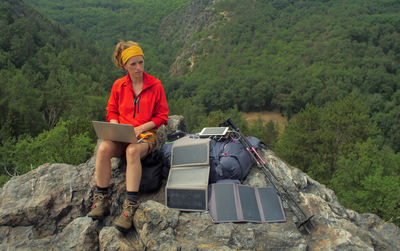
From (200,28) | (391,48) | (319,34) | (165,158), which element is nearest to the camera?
(165,158)

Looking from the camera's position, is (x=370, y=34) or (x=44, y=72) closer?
(x=44, y=72)

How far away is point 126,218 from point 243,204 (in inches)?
71.7

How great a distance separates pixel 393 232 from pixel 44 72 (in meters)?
63.5

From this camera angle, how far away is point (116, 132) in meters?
4.85

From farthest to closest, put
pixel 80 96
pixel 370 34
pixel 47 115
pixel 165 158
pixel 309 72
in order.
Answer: pixel 370 34 → pixel 309 72 → pixel 80 96 → pixel 47 115 → pixel 165 158

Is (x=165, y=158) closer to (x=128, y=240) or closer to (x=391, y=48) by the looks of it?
(x=128, y=240)

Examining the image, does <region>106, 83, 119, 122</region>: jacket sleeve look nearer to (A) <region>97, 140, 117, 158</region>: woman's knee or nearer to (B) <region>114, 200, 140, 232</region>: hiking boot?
(A) <region>97, 140, 117, 158</region>: woman's knee

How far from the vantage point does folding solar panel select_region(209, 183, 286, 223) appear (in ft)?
15.1

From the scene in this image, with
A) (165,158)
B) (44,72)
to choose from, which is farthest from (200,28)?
(165,158)

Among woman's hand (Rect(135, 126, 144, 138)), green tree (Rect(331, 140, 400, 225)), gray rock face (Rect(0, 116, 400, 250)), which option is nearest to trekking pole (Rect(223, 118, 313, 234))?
gray rock face (Rect(0, 116, 400, 250))

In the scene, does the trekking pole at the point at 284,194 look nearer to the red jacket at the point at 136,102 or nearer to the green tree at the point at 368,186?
the red jacket at the point at 136,102

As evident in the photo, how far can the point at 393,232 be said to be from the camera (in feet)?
17.6

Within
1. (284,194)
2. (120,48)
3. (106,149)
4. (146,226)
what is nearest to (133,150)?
(106,149)

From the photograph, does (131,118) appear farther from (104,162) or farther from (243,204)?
(243,204)
